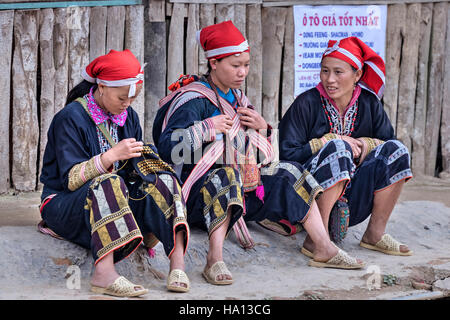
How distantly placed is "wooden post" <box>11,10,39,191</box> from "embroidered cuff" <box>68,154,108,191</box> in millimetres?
2539

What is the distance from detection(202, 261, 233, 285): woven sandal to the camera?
161 inches

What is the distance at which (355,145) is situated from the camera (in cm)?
490

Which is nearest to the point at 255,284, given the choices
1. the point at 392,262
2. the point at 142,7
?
the point at 392,262

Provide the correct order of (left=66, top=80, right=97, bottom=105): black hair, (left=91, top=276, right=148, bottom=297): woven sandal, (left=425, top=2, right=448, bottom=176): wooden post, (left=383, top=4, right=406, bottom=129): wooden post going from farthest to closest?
1. (left=425, top=2, right=448, bottom=176): wooden post
2. (left=383, top=4, right=406, bottom=129): wooden post
3. (left=66, top=80, right=97, bottom=105): black hair
4. (left=91, top=276, right=148, bottom=297): woven sandal

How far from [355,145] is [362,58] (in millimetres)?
632

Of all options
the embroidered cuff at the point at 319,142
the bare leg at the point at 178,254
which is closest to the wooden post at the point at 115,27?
the embroidered cuff at the point at 319,142

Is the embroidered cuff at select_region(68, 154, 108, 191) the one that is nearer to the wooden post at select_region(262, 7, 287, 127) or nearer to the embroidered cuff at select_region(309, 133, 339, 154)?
the embroidered cuff at select_region(309, 133, 339, 154)

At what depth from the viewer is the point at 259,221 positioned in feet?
16.6

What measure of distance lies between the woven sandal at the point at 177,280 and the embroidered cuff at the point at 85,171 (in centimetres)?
70

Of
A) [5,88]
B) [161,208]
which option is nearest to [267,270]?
[161,208]

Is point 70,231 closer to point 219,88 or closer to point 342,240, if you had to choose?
point 219,88

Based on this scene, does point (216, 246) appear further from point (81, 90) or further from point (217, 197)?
point (81, 90)

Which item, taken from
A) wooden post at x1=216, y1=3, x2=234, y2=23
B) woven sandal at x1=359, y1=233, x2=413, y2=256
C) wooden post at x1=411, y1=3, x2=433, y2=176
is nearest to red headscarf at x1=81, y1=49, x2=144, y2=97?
woven sandal at x1=359, y1=233, x2=413, y2=256

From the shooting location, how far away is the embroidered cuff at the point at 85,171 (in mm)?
3842
